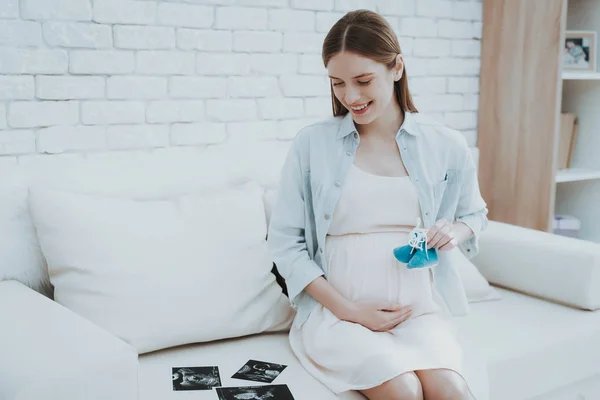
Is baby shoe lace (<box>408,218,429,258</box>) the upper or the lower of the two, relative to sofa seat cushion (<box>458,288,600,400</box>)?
upper

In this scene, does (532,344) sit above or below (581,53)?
below

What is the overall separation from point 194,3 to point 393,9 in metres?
0.86

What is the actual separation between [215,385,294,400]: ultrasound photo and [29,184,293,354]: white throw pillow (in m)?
0.27

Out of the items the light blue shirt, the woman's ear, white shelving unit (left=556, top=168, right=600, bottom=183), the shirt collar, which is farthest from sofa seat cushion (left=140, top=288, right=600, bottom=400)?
white shelving unit (left=556, top=168, right=600, bottom=183)

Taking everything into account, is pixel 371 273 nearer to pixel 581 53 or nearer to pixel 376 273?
pixel 376 273

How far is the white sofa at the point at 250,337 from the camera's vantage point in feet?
4.31

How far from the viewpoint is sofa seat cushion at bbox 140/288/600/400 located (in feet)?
5.49

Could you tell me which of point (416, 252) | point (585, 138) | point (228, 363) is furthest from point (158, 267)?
point (585, 138)

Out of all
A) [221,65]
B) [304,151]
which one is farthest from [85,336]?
[221,65]

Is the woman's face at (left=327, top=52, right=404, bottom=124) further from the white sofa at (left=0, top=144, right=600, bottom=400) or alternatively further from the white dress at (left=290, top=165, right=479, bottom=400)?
the white sofa at (left=0, top=144, right=600, bottom=400)

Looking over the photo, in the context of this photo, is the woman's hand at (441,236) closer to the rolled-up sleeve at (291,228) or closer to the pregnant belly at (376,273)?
the pregnant belly at (376,273)

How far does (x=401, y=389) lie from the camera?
Answer: 5.05 feet

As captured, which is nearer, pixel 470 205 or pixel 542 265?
pixel 470 205

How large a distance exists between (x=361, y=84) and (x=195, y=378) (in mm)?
797
